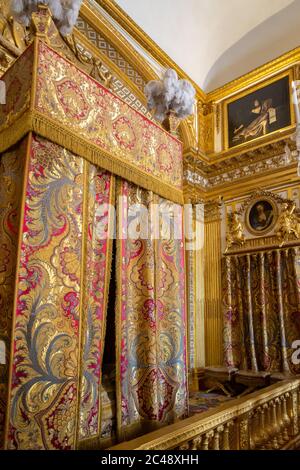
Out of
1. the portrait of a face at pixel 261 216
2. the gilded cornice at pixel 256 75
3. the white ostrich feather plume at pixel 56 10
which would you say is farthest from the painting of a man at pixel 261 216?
the white ostrich feather plume at pixel 56 10

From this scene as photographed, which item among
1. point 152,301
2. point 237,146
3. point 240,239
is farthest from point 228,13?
point 152,301

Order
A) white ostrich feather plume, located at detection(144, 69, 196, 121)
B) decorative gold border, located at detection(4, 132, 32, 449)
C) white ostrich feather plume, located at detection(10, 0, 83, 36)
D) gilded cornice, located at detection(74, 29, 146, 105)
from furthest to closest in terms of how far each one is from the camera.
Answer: gilded cornice, located at detection(74, 29, 146, 105) < white ostrich feather plume, located at detection(144, 69, 196, 121) < white ostrich feather plume, located at detection(10, 0, 83, 36) < decorative gold border, located at detection(4, 132, 32, 449)

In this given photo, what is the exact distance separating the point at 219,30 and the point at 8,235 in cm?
645

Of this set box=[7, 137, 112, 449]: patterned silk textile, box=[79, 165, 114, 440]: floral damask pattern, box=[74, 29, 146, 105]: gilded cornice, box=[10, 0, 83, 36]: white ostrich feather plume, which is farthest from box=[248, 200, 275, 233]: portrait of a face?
box=[10, 0, 83, 36]: white ostrich feather plume

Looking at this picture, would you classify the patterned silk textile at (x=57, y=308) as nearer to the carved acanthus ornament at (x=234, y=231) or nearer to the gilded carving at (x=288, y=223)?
the gilded carving at (x=288, y=223)

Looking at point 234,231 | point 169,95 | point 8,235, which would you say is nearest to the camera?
point 8,235

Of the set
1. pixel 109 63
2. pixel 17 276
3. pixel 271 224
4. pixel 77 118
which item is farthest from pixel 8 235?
pixel 271 224

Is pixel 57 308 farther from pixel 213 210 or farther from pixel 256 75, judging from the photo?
pixel 256 75

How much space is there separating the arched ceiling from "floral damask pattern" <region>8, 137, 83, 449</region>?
492cm

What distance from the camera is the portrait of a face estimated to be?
19.3 ft

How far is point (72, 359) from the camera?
5.56 feet

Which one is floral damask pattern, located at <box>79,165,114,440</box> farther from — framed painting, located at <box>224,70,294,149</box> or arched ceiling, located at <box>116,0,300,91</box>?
framed painting, located at <box>224,70,294,149</box>

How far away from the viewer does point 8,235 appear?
1.67 meters
